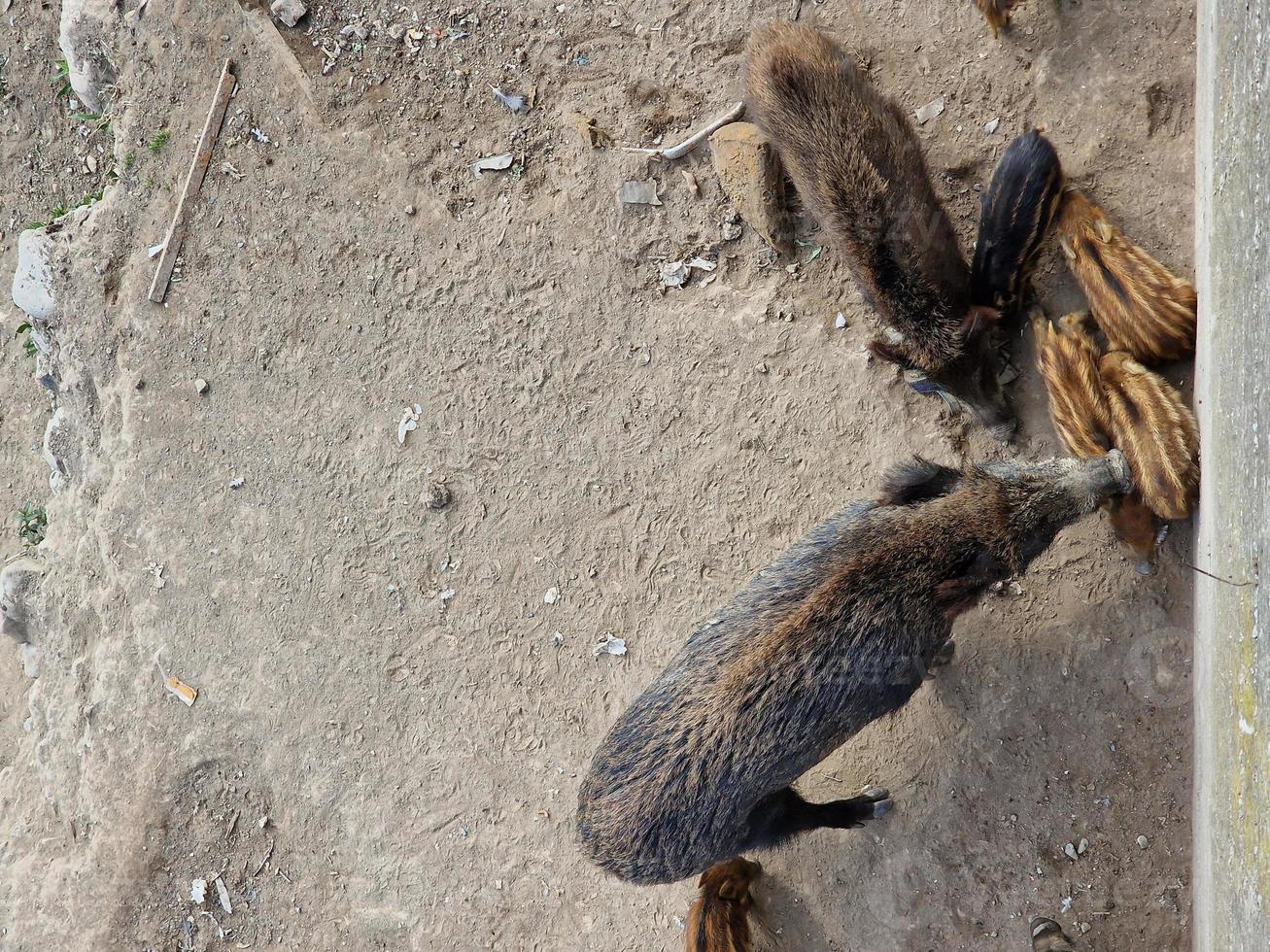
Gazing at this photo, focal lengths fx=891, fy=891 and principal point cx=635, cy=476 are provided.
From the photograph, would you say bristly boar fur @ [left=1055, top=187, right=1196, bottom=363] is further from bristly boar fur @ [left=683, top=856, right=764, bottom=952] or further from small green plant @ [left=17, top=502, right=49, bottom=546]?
small green plant @ [left=17, top=502, right=49, bottom=546]

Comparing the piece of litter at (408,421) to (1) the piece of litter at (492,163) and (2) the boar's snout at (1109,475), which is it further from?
(2) the boar's snout at (1109,475)

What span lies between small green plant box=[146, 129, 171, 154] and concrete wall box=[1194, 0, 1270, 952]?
19.4 ft

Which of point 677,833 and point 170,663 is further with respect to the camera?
point 170,663

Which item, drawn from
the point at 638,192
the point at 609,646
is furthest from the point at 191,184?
the point at 609,646

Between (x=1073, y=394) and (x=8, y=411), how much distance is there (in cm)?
742

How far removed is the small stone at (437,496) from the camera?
17.0 ft

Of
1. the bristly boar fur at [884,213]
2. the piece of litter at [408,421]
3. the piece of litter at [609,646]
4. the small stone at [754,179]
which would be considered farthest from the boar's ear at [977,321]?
the piece of litter at [408,421]

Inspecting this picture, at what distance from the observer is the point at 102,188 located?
21.5 feet

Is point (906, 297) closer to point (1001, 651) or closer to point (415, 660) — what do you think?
point (1001, 651)

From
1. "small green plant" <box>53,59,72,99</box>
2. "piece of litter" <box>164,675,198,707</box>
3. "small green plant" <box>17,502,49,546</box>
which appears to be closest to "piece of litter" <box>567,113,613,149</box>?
"piece of litter" <box>164,675,198,707</box>

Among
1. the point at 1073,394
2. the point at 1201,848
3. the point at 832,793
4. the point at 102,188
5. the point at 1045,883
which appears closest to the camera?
the point at 1201,848

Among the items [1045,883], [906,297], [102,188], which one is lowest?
[1045,883]

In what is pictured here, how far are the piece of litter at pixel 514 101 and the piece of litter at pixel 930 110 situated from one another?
2.20 meters

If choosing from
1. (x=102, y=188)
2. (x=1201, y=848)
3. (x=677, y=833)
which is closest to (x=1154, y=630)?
(x=1201, y=848)
